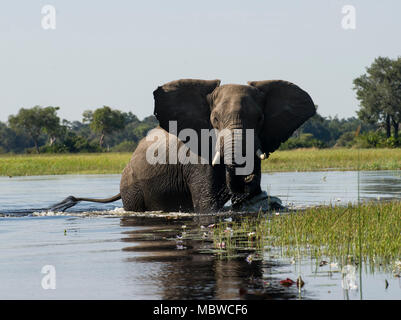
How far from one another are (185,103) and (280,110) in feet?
6.20

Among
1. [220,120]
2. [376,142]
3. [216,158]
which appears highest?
[220,120]

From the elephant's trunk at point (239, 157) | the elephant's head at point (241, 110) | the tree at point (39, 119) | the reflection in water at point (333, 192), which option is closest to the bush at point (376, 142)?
the reflection in water at point (333, 192)

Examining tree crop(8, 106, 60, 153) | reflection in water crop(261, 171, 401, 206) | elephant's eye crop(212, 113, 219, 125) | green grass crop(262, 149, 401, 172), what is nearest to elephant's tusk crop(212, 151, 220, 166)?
elephant's eye crop(212, 113, 219, 125)

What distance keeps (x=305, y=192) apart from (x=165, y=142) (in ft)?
23.7

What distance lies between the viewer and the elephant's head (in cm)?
1470

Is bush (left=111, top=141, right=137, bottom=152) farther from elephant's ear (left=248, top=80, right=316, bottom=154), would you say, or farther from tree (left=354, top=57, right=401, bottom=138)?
elephant's ear (left=248, top=80, right=316, bottom=154)

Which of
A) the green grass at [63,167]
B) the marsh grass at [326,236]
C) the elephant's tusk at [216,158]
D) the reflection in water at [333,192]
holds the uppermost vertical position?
the elephant's tusk at [216,158]

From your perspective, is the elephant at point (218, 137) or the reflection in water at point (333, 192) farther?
the reflection in water at point (333, 192)

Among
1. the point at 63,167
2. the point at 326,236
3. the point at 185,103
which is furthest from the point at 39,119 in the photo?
the point at 326,236

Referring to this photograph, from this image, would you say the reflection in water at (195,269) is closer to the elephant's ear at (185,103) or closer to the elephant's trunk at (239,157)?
the elephant's trunk at (239,157)

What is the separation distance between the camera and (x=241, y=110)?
14.6 metres

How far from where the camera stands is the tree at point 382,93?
9275 centimetres

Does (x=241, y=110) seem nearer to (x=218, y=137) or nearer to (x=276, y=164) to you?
(x=218, y=137)

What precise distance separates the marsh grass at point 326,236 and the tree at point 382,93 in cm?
8085
